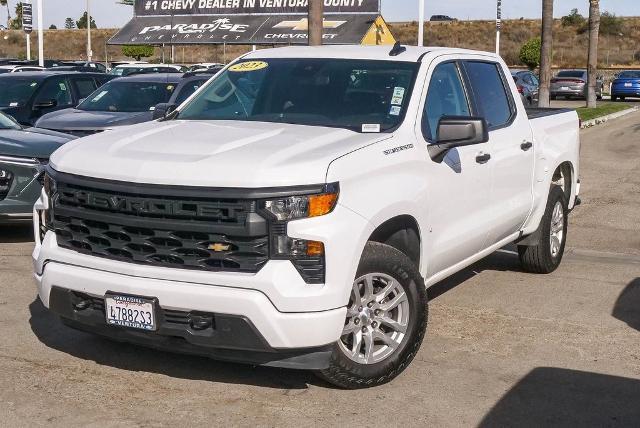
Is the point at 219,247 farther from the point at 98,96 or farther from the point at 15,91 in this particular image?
the point at 15,91

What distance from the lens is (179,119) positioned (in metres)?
6.77

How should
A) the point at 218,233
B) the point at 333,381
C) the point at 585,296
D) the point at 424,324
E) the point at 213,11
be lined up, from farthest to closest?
the point at 213,11
the point at 585,296
the point at 424,324
the point at 333,381
the point at 218,233

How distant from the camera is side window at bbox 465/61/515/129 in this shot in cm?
722

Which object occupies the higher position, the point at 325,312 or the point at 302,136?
the point at 302,136

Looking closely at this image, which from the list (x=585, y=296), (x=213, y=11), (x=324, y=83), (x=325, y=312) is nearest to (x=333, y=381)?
(x=325, y=312)

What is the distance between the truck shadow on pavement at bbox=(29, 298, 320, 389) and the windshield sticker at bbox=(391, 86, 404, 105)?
1.79 m

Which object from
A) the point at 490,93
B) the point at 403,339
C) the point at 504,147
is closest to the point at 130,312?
the point at 403,339

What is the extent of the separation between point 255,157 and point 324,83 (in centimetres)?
156

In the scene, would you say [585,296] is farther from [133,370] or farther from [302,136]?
[133,370]

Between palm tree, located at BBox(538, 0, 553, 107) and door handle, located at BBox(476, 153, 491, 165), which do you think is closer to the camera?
door handle, located at BBox(476, 153, 491, 165)

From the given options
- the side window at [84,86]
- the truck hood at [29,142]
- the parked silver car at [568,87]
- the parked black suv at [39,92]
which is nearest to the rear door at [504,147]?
the truck hood at [29,142]

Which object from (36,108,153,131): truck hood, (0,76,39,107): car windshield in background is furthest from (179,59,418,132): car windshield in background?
(0,76,39,107): car windshield in background

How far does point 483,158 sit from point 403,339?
1.74 m

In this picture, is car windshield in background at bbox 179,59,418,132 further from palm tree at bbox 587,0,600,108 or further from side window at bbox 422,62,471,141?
palm tree at bbox 587,0,600,108
